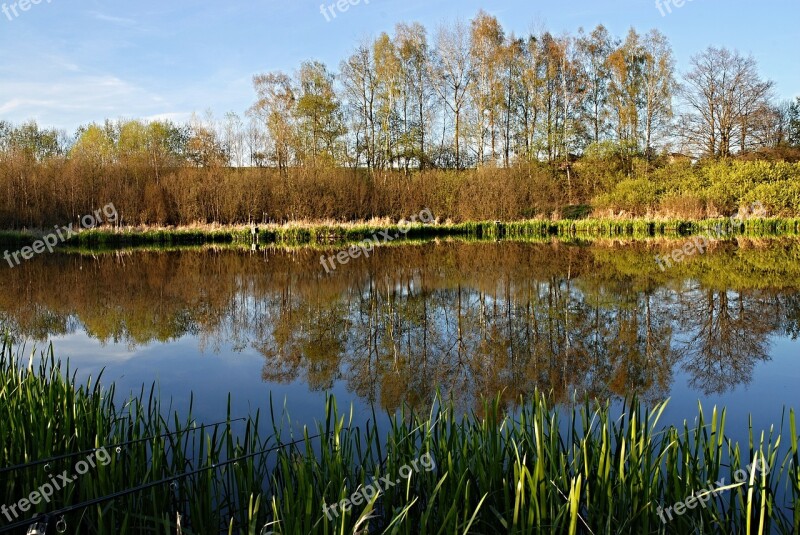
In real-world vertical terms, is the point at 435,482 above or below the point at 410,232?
below

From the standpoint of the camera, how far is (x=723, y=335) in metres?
5.54

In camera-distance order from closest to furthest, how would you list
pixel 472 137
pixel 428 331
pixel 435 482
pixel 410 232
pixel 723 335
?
pixel 435 482, pixel 723 335, pixel 428 331, pixel 410 232, pixel 472 137

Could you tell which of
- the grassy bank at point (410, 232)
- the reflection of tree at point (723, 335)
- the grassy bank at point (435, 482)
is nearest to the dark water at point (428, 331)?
the reflection of tree at point (723, 335)

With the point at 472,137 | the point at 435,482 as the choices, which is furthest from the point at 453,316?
the point at 472,137

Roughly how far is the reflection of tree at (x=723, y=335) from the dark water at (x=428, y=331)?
0.02m

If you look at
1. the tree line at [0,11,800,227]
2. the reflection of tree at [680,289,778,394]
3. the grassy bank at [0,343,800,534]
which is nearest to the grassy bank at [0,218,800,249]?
the tree line at [0,11,800,227]

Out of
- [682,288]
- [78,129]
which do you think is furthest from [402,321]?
[78,129]

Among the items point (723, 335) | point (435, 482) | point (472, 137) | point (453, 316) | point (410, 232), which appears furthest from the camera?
point (472, 137)

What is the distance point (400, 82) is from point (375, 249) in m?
16.0

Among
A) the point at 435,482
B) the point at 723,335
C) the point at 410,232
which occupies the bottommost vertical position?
the point at 723,335

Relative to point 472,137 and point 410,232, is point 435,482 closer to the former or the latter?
point 410,232

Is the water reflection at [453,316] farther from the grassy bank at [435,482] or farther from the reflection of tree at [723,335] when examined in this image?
the grassy bank at [435,482]

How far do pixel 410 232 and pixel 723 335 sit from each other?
659 inches

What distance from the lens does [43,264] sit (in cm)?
1349
